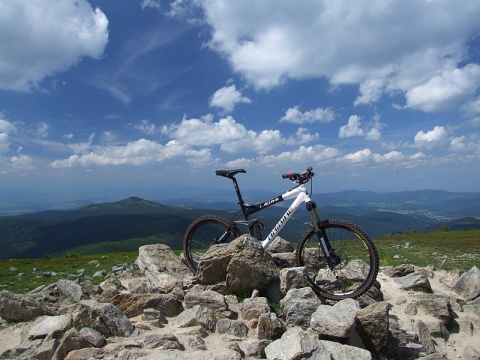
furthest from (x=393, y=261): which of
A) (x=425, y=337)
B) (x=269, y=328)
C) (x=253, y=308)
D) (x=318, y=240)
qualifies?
(x=269, y=328)

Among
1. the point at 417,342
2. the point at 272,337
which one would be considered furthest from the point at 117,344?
the point at 417,342

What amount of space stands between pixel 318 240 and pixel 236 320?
3110 mm

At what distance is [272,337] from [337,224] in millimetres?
3489

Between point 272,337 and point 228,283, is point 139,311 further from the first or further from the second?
point 272,337

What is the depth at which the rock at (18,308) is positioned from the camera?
26.7 ft

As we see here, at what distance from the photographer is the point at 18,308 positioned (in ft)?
27.1

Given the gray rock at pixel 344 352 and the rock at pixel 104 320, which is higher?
the rock at pixel 104 320

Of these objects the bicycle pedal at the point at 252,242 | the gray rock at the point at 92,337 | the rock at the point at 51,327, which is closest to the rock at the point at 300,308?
the bicycle pedal at the point at 252,242

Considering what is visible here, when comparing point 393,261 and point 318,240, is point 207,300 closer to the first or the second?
point 318,240

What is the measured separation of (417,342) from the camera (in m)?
7.90

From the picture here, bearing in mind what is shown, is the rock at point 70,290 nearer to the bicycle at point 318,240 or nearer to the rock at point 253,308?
the bicycle at point 318,240

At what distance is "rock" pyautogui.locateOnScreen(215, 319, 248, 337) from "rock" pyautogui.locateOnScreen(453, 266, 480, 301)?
8.66 metres

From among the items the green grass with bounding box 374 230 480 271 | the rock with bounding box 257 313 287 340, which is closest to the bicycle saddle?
the rock with bounding box 257 313 287 340

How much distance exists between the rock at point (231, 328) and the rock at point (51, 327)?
10.3 feet
